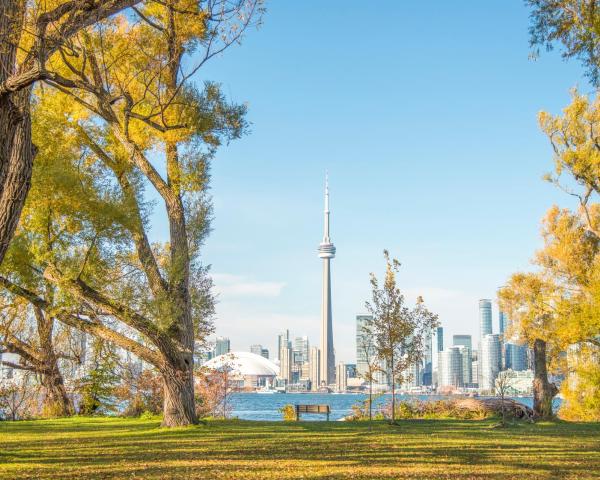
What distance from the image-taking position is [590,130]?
25.1 m

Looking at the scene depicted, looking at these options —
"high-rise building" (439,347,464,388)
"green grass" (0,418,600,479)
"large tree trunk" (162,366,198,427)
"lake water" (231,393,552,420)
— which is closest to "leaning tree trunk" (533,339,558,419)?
"lake water" (231,393,552,420)

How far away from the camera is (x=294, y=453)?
1191 cm

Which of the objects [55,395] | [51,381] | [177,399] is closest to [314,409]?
[177,399]

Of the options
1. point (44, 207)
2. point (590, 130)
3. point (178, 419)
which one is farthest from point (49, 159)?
point (590, 130)

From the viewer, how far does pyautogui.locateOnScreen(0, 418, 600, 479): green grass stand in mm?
9492

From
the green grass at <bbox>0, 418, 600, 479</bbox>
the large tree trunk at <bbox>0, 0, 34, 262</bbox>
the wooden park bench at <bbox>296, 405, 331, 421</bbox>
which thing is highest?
the large tree trunk at <bbox>0, 0, 34, 262</bbox>

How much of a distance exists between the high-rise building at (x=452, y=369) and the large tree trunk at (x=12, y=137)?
167m

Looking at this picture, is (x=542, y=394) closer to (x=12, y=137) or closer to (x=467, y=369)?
(x=12, y=137)

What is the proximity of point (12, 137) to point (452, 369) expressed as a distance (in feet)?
611

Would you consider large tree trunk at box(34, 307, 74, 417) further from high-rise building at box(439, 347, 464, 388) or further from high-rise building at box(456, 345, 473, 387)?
high-rise building at box(456, 345, 473, 387)

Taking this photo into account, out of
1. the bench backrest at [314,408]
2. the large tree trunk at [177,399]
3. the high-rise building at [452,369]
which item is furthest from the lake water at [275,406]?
the high-rise building at [452,369]

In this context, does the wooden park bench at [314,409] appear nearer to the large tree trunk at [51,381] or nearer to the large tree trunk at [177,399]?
the large tree trunk at [177,399]

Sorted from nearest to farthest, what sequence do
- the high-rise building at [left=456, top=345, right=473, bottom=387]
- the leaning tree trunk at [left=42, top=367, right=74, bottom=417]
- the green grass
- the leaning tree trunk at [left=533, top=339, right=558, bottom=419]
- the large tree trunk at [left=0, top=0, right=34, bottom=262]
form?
1. the large tree trunk at [left=0, top=0, right=34, bottom=262]
2. the green grass
3. the leaning tree trunk at [left=533, top=339, right=558, bottom=419]
4. the leaning tree trunk at [left=42, top=367, right=74, bottom=417]
5. the high-rise building at [left=456, top=345, right=473, bottom=387]

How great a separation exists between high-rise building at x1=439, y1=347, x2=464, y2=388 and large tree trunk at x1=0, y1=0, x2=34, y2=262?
167m
